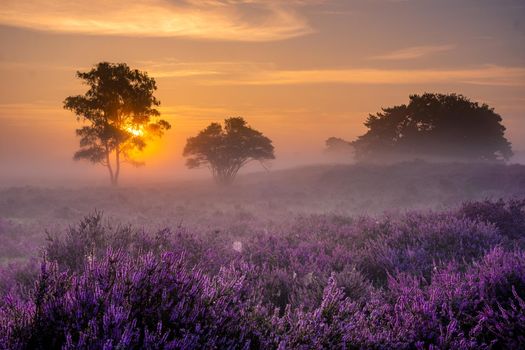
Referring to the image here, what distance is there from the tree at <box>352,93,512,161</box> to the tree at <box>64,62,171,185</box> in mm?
23877

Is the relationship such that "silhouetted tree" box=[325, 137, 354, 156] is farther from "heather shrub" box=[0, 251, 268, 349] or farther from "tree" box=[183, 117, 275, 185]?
"heather shrub" box=[0, 251, 268, 349]

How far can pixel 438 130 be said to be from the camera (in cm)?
4700

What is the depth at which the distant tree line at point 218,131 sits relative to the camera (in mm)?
36062

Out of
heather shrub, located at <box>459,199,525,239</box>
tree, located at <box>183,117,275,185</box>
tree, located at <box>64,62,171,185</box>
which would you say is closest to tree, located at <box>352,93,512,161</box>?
tree, located at <box>183,117,275,185</box>

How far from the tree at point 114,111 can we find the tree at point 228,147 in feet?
11.3

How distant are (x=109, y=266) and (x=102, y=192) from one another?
97.1 feet

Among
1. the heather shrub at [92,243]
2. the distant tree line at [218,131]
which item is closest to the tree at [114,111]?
the distant tree line at [218,131]

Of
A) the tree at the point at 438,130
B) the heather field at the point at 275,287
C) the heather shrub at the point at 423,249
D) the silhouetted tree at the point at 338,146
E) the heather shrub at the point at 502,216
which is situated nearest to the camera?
the heather field at the point at 275,287

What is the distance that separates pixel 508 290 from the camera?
157 inches

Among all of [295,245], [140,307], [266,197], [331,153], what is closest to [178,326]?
[140,307]

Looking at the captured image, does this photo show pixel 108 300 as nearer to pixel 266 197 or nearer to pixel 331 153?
pixel 266 197

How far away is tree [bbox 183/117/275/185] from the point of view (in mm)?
37906

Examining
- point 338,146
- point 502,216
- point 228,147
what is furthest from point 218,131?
point 338,146

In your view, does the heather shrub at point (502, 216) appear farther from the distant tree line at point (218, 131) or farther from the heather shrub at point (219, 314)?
the distant tree line at point (218, 131)
